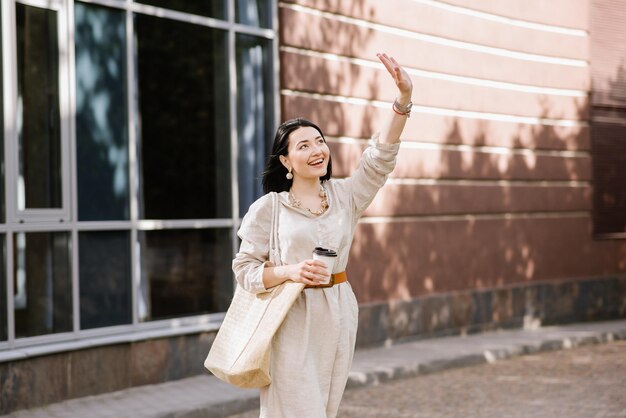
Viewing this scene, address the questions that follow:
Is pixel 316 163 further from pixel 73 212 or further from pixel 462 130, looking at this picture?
pixel 462 130

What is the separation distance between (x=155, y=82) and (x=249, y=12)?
60.8 inches

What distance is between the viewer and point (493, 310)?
1395cm

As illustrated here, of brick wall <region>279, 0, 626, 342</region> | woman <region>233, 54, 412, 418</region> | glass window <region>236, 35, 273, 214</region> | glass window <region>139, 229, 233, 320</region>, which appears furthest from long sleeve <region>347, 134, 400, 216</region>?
brick wall <region>279, 0, 626, 342</region>

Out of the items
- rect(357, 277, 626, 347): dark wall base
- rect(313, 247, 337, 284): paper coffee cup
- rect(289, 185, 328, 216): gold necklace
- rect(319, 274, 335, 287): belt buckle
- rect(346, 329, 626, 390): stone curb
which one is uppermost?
rect(289, 185, 328, 216): gold necklace

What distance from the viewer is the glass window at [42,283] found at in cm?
852

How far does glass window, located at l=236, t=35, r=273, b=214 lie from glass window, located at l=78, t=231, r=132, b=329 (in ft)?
5.59

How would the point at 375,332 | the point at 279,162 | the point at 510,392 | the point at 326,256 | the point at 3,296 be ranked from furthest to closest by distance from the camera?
the point at 375,332, the point at 510,392, the point at 3,296, the point at 279,162, the point at 326,256

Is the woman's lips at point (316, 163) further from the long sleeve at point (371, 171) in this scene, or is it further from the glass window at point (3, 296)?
the glass window at point (3, 296)

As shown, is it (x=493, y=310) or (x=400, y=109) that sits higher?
(x=400, y=109)

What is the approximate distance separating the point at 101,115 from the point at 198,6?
1634 millimetres

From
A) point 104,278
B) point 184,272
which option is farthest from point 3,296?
point 184,272

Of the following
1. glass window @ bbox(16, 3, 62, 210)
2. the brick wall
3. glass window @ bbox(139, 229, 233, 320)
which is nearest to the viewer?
glass window @ bbox(16, 3, 62, 210)

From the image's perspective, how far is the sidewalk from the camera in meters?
8.34

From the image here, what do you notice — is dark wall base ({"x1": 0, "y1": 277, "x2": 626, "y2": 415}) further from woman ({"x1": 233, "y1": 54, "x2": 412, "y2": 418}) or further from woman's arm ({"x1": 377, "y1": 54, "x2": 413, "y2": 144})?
woman's arm ({"x1": 377, "y1": 54, "x2": 413, "y2": 144})
